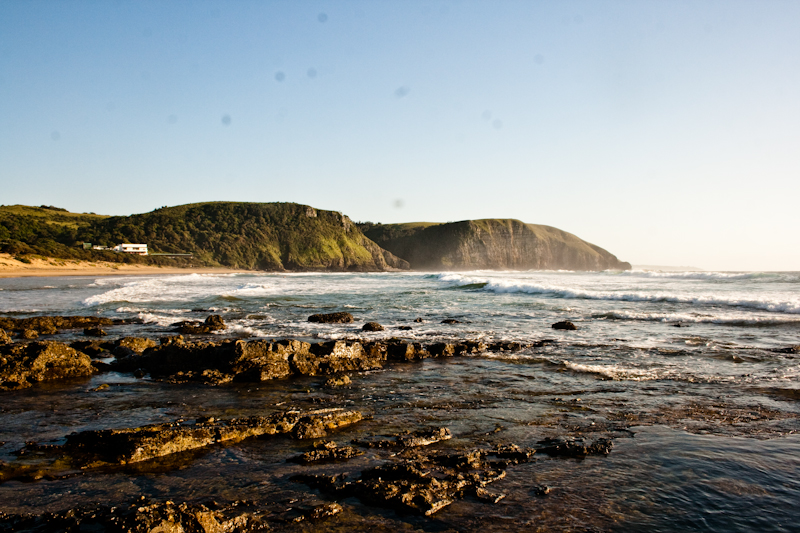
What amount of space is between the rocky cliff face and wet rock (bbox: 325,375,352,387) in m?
146

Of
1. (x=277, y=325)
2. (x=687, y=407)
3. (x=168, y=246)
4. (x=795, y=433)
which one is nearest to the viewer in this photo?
(x=795, y=433)

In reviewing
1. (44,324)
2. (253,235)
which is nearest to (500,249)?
(253,235)

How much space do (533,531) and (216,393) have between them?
5423 millimetres

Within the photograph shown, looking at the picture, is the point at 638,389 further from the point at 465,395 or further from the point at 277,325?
the point at 277,325

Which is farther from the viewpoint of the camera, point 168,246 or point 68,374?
point 168,246

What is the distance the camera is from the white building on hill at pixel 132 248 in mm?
87312

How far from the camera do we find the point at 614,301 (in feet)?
82.9

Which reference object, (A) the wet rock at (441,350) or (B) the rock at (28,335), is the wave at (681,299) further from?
(B) the rock at (28,335)

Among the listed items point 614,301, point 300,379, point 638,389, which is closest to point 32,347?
point 300,379

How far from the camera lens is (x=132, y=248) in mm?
89000

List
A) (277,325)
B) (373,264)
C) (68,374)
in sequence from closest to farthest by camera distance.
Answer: (68,374) → (277,325) → (373,264)

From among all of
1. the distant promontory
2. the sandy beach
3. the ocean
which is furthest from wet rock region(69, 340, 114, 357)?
the distant promontory

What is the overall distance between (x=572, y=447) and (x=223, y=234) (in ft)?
402

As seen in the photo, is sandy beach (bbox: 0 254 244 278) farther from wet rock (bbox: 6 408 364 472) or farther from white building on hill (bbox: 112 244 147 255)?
wet rock (bbox: 6 408 364 472)
